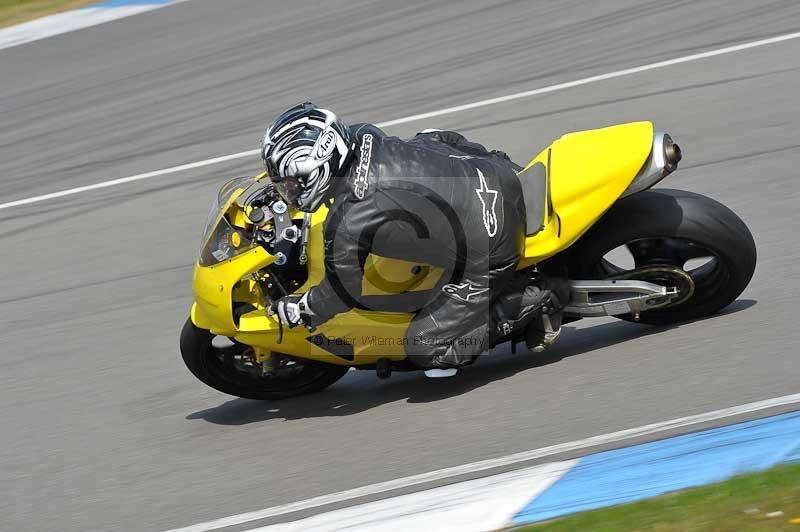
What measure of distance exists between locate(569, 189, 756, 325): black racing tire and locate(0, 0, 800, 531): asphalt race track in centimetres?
12

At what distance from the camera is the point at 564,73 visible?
9.65 meters

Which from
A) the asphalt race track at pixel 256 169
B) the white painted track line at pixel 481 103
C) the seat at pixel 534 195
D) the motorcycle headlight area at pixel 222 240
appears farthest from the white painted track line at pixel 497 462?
the white painted track line at pixel 481 103

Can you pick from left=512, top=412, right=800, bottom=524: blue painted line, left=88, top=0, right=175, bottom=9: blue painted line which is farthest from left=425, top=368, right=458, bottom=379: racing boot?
left=88, top=0, right=175, bottom=9: blue painted line

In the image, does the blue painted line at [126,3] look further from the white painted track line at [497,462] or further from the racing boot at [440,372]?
the white painted track line at [497,462]

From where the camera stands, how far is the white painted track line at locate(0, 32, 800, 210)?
924 cm

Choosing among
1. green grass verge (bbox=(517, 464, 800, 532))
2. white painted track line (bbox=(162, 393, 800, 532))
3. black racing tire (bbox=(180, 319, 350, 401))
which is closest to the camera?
green grass verge (bbox=(517, 464, 800, 532))

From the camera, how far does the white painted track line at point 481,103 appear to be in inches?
364

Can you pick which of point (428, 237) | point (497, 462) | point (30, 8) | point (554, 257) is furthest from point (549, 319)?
point (30, 8)

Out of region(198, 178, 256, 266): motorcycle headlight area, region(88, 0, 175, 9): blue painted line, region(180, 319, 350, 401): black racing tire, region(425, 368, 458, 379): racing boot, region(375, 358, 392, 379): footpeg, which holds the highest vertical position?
region(198, 178, 256, 266): motorcycle headlight area

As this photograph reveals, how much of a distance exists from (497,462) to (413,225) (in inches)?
42.9

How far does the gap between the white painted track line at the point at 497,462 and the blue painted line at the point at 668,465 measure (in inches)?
4.5

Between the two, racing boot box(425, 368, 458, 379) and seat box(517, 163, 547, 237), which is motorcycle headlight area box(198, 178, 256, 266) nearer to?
racing boot box(425, 368, 458, 379)

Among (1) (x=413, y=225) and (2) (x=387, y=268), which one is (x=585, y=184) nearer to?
(1) (x=413, y=225)

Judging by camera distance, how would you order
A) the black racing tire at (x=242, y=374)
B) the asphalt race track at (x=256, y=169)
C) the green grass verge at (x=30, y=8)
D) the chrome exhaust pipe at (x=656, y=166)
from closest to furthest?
the asphalt race track at (x=256, y=169) → the chrome exhaust pipe at (x=656, y=166) → the black racing tire at (x=242, y=374) → the green grass verge at (x=30, y=8)
